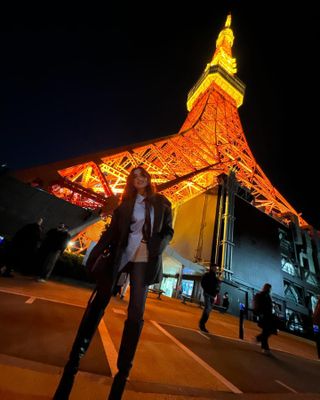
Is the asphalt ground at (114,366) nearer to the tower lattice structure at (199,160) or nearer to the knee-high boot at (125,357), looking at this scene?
the knee-high boot at (125,357)

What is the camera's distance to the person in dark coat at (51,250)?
21.0 feet

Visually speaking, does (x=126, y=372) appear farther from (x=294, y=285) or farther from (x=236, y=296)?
(x=294, y=285)

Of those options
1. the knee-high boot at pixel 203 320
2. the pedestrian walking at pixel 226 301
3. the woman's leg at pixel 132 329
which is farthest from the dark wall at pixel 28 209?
the pedestrian walking at pixel 226 301

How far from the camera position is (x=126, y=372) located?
4.39 ft

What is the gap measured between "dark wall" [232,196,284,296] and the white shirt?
19428 mm

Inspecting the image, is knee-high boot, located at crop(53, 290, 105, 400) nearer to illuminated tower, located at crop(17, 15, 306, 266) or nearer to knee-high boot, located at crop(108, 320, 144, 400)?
knee-high boot, located at crop(108, 320, 144, 400)

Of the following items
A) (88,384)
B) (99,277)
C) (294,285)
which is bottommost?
(88,384)

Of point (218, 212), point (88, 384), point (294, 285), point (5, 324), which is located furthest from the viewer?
point (294, 285)

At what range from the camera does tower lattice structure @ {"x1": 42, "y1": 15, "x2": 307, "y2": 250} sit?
570 inches

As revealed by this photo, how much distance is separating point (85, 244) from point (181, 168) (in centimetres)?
1166

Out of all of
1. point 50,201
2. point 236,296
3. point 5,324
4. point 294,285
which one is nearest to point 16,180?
point 50,201

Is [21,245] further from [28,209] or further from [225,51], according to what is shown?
[225,51]

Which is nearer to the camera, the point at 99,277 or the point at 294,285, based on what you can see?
the point at 99,277

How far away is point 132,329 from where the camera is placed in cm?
153
